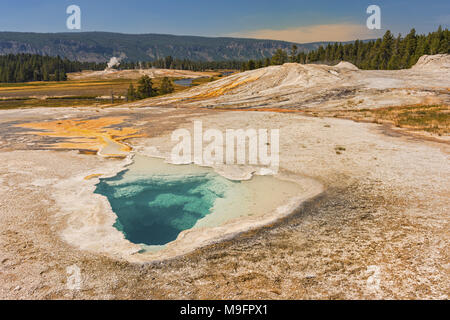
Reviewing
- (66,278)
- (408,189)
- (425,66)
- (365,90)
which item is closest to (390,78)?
(365,90)

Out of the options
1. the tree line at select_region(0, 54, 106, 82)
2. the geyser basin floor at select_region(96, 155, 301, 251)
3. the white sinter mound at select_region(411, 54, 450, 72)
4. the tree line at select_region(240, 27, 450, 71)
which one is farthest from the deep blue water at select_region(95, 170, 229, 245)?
the tree line at select_region(0, 54, 106, 82)

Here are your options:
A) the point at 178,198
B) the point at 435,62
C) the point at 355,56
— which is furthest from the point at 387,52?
the point at 178,198

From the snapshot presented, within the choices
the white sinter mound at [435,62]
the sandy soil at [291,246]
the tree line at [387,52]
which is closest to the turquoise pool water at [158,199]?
the sandy soil at [291,246]

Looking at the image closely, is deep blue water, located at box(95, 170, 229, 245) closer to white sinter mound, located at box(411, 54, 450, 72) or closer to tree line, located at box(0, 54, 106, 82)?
white sinter mound, located at box(411, 54, 450, 72)

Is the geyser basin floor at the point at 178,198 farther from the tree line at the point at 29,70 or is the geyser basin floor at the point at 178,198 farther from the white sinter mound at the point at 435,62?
the tree line at the point at 29,70

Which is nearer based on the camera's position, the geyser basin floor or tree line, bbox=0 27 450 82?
the geyser basin floor
